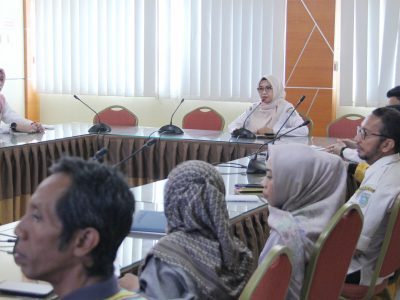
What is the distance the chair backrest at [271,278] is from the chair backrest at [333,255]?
407 mm

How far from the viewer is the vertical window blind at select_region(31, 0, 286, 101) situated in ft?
21.3

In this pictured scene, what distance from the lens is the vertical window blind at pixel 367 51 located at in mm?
6004

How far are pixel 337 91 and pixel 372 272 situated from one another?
153 inches

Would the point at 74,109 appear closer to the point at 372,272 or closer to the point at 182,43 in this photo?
the point at 182,43

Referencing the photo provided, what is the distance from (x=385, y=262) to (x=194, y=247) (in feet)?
3.70

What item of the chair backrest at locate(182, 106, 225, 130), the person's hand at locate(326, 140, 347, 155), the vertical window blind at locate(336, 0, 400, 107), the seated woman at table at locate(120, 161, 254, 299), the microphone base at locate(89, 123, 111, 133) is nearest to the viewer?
the seated woman at table at locate(120, 161, 254, 299)

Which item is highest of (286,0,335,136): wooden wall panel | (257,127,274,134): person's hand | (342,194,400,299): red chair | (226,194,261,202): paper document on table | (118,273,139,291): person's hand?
(286,0,335,136): wooden wall panel

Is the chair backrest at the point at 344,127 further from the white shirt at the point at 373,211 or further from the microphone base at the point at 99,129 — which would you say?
the white shirt at the point at 373,211

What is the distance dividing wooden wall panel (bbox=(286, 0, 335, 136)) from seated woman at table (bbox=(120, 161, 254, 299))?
181 inches

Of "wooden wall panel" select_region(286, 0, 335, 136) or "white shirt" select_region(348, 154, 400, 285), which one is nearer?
"white shirt" select_region(348, 154, 400, 285)

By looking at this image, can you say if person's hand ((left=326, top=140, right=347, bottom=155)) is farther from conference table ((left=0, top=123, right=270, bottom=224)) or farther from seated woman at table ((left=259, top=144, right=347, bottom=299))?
seated woman at table ((left=259, top=144, right=347, bottom=299))

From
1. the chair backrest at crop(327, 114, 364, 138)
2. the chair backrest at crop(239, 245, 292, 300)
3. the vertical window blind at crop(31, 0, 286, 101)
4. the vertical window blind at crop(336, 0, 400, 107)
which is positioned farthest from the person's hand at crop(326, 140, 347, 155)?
the chair backrest at crop(239, 245, 292, 300)

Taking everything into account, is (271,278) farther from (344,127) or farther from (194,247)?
(344,127)

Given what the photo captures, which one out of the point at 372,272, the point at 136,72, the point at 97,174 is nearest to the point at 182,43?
the point at 136,72
